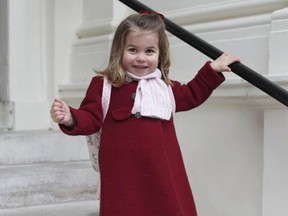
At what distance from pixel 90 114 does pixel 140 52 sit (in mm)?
304

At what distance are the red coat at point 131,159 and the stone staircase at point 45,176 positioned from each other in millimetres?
699

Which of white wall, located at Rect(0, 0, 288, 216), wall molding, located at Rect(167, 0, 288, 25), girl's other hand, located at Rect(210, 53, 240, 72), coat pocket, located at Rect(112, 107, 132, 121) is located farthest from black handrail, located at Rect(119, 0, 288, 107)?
wall molding, located at Rect(167, 0, 288, 25)

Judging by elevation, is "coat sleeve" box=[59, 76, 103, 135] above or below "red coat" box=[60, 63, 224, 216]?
above

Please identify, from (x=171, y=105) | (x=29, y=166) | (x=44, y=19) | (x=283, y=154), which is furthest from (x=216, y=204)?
(x=44, y=19)

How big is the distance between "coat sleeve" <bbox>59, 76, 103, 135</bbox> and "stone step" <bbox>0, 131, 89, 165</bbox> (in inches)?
47.5

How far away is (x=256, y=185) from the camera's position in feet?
8.84

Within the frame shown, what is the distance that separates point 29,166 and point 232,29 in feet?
4.43

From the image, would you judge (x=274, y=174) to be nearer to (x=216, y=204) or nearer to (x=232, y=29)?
(x=216, y=204)

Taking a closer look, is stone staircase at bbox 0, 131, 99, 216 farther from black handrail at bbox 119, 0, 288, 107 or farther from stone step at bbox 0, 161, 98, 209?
black handrail at bbox 119, 0, 288, 107

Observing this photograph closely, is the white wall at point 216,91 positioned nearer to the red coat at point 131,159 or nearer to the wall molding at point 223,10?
the wall molding at point 223,10

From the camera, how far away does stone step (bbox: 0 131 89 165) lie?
3.31 meters

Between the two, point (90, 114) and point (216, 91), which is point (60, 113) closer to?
point (90, 114)

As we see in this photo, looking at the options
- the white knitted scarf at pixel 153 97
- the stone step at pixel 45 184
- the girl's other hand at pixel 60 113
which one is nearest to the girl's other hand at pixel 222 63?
the white knitted scarf at pixel 153 97

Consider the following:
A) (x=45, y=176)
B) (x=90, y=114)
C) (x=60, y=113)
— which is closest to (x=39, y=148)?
(x=45, y=176)
